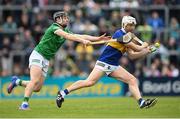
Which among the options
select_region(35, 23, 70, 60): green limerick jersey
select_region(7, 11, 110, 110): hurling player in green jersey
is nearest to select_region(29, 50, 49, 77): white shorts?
select_region(7, 11, 110, 110): hurling player in green jersey

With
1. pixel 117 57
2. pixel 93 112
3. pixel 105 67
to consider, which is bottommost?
pixel 93 112

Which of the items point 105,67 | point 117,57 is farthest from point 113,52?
point 105,67

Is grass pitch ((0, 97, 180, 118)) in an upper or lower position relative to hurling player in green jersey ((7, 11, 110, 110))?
lower

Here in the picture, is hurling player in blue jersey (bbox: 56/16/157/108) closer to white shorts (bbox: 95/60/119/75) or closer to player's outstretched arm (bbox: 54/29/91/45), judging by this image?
white shorts (bbox: 95/60/119/75)

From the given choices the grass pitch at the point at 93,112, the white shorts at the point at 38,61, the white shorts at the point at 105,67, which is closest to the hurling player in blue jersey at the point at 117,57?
the white shorts at the point at 105,67

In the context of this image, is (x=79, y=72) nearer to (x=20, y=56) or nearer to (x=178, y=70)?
(x=20, y=56)

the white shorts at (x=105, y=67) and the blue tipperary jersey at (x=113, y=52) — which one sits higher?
the blue tipperary jersey at (x=113, y=52)

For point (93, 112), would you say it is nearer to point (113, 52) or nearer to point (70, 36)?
point (113, 52)

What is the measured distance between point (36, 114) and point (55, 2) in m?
16.1

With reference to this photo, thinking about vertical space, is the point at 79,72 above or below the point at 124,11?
below

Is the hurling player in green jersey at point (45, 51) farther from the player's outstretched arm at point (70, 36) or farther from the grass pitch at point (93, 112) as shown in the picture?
the grass pitch at point (93, 112)

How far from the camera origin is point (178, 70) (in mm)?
31656

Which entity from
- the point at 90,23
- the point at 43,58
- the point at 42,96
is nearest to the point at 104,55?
the point at 43,58

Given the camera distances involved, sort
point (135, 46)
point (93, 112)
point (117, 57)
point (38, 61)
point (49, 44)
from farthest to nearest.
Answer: point (49, 44) < point (38, 61) < point (117, 57) < point (135, 46) < point (93, 112)
